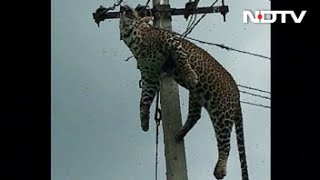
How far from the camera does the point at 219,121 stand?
1016 centimetres

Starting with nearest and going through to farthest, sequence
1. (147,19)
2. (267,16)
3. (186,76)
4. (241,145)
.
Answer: (267,16)
(186,76)
(147,19)
(241,145)

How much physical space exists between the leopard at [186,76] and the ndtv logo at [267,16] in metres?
2.81

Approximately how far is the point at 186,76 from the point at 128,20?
0.97m

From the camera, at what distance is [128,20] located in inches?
405

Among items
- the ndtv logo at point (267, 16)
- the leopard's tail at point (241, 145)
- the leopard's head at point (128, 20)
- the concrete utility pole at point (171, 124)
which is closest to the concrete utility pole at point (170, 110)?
the concrete utility pole at point (171, 124)

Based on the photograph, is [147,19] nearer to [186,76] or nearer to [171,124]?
[186,76]

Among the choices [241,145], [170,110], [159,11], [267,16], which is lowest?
[241,145]

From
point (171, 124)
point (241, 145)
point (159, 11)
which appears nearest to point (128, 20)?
point (159, 11)

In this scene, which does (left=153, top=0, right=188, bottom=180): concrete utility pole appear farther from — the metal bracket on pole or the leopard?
the metal bracket on pole

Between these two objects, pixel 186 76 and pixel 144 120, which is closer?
pixel 186 76
